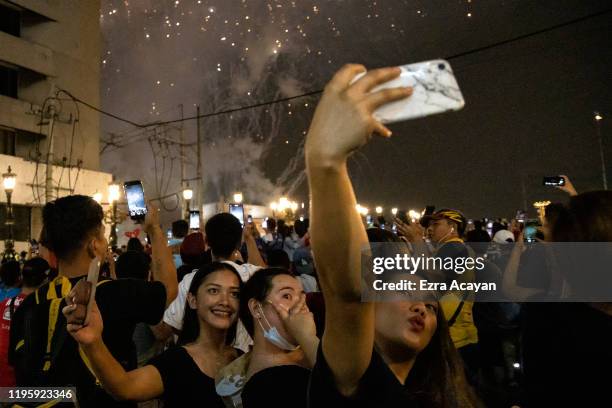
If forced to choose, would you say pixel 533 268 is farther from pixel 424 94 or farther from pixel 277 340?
pixel 424 94

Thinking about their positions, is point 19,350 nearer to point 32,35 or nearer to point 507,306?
point 507,306

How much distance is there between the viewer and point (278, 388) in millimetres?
2150

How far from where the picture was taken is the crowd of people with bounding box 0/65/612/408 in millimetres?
1199

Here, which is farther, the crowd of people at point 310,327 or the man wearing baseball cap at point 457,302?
the man wearing baseball cap at point 457,302

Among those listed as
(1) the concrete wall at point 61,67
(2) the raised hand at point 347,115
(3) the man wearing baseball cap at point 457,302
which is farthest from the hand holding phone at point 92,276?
(1) the concrete wall at point 61,67

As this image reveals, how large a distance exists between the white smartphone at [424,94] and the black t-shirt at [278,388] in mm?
1385

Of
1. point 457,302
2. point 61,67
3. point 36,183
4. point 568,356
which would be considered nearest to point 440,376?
point 568,356

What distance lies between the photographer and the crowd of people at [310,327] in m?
1.20

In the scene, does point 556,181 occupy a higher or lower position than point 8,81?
lower

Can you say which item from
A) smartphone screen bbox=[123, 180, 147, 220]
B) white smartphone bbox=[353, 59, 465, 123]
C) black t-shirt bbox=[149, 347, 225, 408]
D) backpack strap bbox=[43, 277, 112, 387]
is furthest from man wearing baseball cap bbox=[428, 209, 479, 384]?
white smartphone bbox=[353, 59, 465, 123]

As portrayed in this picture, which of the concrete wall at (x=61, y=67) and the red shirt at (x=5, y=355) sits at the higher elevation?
the concrete wall at (x=61, y=67)

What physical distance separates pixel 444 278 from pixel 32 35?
2676 cm

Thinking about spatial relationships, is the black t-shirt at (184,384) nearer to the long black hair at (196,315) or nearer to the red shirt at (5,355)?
the long black hair at (196,315)

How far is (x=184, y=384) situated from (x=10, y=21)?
2731cm
